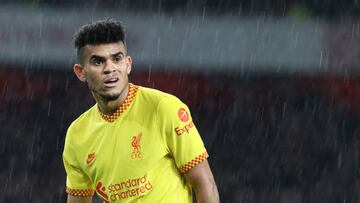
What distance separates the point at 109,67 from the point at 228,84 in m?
5.57

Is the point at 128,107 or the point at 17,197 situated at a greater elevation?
the point at 128,107

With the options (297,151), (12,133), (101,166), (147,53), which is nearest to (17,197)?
(12,133)

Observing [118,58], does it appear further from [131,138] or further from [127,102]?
[131,138]

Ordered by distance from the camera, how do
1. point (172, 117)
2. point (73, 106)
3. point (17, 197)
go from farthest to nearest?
point (73, 106) < point (17, 197) < point (172, 117)

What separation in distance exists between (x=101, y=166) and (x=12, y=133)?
5.22 meters

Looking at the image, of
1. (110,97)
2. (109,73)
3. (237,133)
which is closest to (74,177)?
(110,97)

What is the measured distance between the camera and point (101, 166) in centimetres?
391

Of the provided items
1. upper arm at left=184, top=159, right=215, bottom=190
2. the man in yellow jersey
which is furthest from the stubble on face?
upper arm at left=184, top=159, right=215, bottom=190

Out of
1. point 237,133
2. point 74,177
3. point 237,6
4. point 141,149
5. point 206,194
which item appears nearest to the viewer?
point 206,194

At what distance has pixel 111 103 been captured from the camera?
391cm

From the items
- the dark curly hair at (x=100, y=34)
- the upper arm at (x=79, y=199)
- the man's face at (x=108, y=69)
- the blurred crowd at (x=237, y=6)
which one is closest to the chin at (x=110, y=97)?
the man's face at (x=108, y=69)

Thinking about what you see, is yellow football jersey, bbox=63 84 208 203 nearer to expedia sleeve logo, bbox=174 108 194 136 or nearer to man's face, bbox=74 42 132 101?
expedia sleeve logo, bbox=174 108 194 136

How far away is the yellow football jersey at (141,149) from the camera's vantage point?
3773 millimetres

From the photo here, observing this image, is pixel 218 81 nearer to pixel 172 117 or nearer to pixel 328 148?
pixel 328 148
